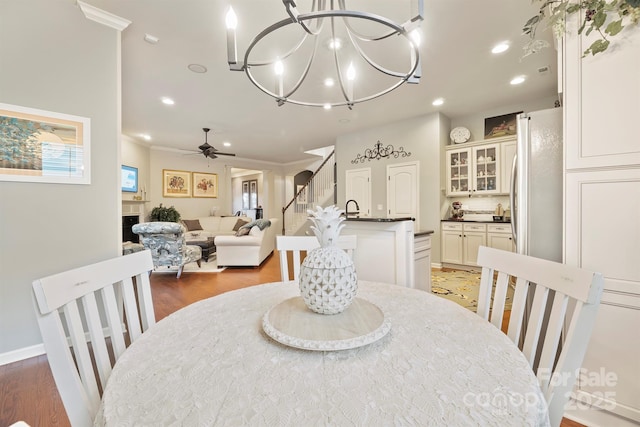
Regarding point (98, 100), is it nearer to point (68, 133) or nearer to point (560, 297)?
point (68, 133)

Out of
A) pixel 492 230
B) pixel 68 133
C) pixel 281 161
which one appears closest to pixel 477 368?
pixel 68 133

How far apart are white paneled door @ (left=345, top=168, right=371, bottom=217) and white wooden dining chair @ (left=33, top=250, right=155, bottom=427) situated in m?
4.96

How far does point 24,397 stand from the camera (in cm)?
154

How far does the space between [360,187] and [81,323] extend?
212 inches

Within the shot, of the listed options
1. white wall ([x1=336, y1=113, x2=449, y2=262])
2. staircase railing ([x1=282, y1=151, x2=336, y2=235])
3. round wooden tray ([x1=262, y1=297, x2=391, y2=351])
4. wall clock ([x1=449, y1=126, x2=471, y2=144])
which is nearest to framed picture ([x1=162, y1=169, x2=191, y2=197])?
staircase railing ([x1=282, y1=151, x2=336, y2=235])

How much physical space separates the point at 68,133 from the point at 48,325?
202 centimetres

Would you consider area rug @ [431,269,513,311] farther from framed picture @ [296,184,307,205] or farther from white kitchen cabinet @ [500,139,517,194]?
framed picture @ [296,184,307,205]

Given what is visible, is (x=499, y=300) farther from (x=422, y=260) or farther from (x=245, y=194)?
(x=245, y=194)

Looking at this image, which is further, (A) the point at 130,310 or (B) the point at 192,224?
(B) the point at 192,224

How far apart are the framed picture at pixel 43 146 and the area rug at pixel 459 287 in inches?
150

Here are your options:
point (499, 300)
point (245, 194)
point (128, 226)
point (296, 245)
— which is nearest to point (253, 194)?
point (245, 194)

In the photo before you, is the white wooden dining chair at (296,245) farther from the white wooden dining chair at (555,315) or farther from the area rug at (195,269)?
the area rug at (195,269)

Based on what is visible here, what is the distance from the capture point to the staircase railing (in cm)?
731

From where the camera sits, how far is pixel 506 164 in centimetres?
422
